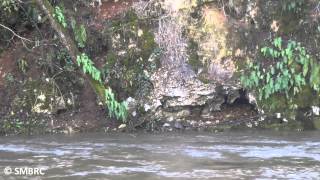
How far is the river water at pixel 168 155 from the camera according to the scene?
916cm

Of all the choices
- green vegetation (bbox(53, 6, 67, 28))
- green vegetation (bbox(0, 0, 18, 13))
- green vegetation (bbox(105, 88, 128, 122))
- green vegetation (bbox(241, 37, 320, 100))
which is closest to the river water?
green vegetation (bbox(105, 88, 128, 122))

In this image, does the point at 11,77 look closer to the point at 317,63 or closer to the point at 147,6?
the point at 147,6

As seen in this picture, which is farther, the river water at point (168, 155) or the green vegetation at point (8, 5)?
the green vegetation at point (8, 5)

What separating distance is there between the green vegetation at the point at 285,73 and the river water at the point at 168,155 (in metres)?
1.24

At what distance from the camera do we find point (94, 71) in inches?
532

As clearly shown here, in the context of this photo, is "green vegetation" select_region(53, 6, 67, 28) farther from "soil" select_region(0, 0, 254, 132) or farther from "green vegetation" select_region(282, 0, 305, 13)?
"green vegetation" select_region(282, 0, 305, 13)

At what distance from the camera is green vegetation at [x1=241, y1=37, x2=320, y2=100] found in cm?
1351

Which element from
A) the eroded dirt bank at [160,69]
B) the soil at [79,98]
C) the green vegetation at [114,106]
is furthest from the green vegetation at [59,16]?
the green vegetation at [114,106]

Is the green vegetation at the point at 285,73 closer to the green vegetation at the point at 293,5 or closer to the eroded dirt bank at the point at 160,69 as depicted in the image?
the eroded dirt bank at the point at 160,69

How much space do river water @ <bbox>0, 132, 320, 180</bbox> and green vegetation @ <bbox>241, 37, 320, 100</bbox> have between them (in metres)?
1.24

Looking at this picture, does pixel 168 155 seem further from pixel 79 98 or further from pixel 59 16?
pixel 59 16

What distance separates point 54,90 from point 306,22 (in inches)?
239

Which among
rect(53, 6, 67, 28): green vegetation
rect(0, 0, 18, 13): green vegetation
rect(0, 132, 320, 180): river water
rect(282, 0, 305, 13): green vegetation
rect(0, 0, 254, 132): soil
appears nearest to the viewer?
rect(0, 132, 320, 180): river water

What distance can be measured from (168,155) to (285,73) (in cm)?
418
